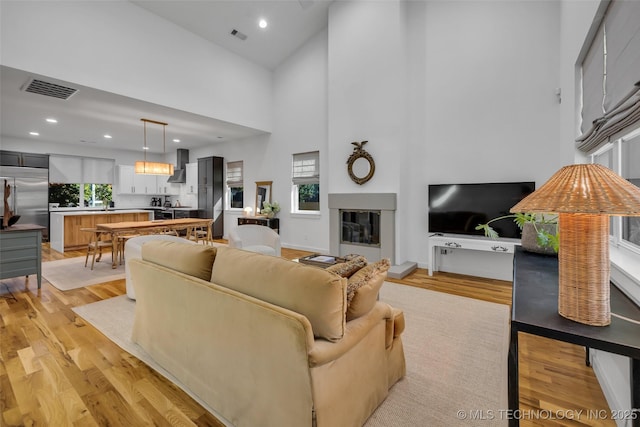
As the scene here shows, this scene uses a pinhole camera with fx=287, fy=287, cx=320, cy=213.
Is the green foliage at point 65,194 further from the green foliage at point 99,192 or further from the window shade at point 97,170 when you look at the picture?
the window shade at point 97,170

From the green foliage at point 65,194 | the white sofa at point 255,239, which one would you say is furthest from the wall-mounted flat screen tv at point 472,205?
the green foliage at point 65,194

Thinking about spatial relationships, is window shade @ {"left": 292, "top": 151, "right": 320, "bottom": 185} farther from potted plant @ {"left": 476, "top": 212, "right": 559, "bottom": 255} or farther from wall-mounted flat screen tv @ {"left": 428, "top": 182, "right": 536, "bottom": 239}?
potted plant @ {"left": 476, "top": 212, "right": 559, "bottom": 255}

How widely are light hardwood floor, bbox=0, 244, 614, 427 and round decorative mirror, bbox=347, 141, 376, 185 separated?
3138 mm

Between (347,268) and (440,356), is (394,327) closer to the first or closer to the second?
(347,268)

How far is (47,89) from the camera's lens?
4.05 meters

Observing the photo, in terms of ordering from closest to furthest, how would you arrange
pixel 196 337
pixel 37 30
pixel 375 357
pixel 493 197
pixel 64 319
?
pixel 375 357
pixel 196 337
pixel 64 319
pixel 37 30
pixel 493 197

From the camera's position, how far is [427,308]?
3.16 metres

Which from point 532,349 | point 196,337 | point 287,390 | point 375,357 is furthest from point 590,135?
point 196,337

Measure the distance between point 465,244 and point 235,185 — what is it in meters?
5.93

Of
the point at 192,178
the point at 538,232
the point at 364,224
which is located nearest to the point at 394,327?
the point at 538,232

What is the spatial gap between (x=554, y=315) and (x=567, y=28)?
3.60 meters

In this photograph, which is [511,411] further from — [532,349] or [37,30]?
[37,30]

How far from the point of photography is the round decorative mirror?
192 inches

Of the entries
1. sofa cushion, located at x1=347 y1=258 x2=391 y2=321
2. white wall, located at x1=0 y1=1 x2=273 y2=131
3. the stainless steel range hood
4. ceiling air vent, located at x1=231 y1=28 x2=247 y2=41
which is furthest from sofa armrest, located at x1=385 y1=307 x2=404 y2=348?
the stainless steel range hood
